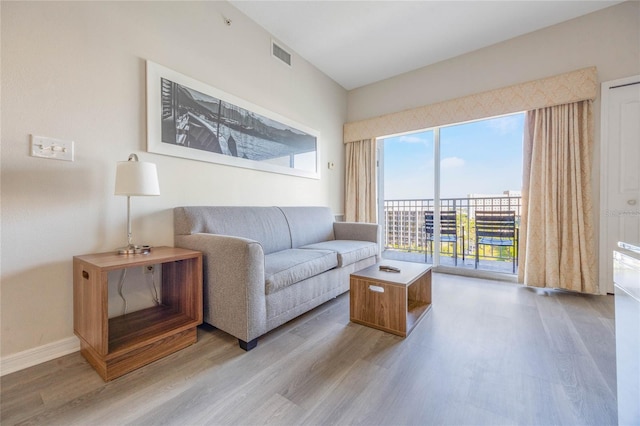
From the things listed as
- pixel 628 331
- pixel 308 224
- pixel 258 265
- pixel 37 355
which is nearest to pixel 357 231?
pixel 308 224

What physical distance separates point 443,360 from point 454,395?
0.27 meters

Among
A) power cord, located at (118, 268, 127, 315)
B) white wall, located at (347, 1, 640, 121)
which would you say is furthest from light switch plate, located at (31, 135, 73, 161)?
white wall, located at (347, 1, 640, 121)

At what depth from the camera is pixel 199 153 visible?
2119mm

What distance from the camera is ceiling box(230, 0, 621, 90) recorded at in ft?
7.74

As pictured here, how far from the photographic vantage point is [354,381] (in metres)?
1.21

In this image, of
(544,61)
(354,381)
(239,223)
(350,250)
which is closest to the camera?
(354,381)

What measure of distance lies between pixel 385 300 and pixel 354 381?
0.60 meters

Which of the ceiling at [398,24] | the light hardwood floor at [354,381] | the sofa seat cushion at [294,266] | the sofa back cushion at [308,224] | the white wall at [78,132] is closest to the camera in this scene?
the light hardwood floor at [354,381]

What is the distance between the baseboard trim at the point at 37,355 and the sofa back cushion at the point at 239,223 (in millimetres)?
851

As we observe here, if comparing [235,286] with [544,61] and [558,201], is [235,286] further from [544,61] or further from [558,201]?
[544,61]

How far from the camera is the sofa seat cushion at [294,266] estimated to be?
5.22ft

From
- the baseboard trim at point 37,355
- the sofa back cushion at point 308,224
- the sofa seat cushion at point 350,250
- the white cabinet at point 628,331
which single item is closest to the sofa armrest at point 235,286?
the baseboard trim at point 37,355

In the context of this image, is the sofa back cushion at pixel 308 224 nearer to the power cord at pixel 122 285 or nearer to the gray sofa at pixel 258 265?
the gray sofa at pixel 258 265

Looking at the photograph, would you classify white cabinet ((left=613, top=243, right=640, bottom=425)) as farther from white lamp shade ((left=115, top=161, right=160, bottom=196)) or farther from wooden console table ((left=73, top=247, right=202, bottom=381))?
white lamp shade ((left=115, top=161, right=160, bottom=196))
